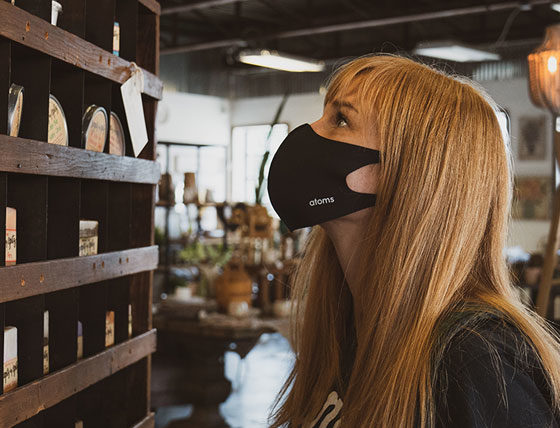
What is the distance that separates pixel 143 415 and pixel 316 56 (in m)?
10.7

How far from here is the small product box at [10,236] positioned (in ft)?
3.79

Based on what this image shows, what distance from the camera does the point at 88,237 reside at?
1476 millimetres

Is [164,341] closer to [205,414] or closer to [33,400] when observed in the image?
[205,414]

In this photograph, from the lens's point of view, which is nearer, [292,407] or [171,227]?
[292,407]

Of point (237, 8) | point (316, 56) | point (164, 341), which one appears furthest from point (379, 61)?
point (316, 56)

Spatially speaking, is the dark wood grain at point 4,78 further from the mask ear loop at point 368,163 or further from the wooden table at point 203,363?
the wooden table at point 203,363

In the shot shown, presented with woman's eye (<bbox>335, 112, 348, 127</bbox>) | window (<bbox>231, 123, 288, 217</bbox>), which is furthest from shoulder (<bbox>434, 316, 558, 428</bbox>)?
window (<bbox>231, 123, 288, 217</bbox>)

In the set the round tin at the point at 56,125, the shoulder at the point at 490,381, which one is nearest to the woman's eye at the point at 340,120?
the shoulder at the point at 490,381

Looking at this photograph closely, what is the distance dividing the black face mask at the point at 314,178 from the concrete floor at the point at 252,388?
1743 mm

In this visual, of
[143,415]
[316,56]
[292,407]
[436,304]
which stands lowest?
[143,415]

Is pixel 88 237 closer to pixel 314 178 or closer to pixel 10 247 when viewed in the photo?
pixel 10 247

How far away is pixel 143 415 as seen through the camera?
5.62 ft

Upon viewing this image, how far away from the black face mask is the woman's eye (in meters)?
0.03

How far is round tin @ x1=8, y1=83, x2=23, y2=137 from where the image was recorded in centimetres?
112
